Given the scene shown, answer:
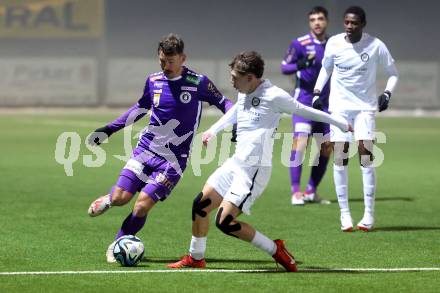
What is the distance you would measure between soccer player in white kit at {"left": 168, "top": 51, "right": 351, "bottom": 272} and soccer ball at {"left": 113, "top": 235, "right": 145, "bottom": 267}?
0.39 m

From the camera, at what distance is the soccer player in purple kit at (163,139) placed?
972 centimetres

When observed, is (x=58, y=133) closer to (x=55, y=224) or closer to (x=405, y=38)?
(x=55, y=224)

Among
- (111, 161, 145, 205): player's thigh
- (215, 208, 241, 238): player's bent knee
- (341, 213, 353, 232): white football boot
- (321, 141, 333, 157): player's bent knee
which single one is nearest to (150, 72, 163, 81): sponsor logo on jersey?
(111, 161, 145, 205): player's thigh

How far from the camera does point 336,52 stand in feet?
39.9

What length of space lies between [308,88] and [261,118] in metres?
6.06

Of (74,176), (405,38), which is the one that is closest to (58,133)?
(74,176)

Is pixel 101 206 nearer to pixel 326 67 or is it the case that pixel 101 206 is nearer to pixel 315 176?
pixel 326 67

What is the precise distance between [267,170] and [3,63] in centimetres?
3275

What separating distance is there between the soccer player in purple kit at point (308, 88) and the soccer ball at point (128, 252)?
550cm

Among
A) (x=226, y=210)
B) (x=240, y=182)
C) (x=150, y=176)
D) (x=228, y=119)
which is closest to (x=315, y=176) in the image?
(x=150, y=176)

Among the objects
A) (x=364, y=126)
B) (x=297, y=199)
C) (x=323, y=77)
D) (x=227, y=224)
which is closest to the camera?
(x=227, y=224)

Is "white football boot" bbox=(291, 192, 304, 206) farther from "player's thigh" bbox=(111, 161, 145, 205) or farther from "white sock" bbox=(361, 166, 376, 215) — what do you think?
"player's thigh" bbox=(111, 161, 145, 205)

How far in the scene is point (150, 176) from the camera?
982 centimetres

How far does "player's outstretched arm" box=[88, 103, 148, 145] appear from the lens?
9977 millimetres
